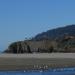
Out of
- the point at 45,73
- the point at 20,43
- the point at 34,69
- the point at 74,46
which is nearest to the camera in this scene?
the point at 45,73

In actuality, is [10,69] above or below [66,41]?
below

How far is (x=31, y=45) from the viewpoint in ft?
358

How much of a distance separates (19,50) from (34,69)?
64.5 metres

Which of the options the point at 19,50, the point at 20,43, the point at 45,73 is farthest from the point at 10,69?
the point at 20,43

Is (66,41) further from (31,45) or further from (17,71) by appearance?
(17,71)

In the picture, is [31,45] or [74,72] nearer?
[74,72]

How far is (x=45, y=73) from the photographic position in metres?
36.5

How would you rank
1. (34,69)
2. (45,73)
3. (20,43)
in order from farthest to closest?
1. (20,43)
2. (34,69)
3. (45,73)

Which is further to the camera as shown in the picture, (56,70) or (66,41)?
(66,41)

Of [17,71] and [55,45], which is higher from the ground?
[55,45]

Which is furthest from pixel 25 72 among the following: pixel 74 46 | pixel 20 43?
pixel 20 43

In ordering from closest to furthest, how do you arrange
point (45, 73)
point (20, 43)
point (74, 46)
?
point (45, 73)
point (74, 46)
point (20, 43)

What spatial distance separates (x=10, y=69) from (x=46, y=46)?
224ft

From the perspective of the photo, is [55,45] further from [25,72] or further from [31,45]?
[25,72]
